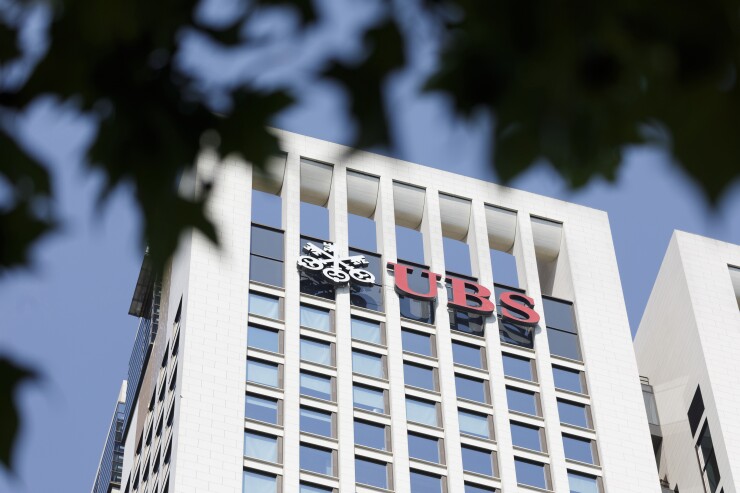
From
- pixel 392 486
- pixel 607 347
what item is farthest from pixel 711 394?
pixel 392 486

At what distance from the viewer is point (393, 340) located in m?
63.4

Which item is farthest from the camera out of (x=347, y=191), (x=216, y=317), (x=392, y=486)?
(x=347, y=191)

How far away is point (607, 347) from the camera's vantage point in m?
68.8

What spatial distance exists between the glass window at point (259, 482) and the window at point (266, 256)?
1052cm

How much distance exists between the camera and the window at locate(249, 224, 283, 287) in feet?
210

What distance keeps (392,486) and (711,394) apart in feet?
61.3

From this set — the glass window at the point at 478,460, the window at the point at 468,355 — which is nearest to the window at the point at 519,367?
the window at the point at 468,355

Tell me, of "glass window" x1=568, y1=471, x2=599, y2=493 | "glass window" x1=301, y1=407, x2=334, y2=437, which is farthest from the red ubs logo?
"glass window" x1=301, y1=407, x2=334, y2=437

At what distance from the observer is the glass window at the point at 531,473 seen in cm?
6100

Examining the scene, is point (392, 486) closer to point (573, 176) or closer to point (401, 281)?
point (401, 281)

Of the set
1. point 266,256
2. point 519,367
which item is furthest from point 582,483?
point 266,256

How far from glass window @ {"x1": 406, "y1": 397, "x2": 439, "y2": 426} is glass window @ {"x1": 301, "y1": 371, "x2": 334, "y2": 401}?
357cm

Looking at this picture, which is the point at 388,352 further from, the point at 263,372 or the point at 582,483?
the point at 582,483

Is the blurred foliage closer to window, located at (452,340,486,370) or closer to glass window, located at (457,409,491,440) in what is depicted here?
glass window, located at (457,409,491,440)
